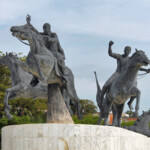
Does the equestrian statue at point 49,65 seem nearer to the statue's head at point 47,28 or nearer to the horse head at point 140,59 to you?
the statue's head at point 47,28

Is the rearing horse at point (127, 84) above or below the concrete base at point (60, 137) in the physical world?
above

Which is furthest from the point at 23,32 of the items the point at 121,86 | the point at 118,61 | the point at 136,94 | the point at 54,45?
the point at 136,94

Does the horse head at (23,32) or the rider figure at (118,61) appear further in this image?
the rider figure at (118,61)

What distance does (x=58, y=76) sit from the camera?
13.1 metres

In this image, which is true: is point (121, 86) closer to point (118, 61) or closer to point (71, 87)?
point (118, 61)

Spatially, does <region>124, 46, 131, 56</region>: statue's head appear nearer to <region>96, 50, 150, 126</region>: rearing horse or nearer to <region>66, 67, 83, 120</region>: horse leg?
<region>96, 50, 150, 126</region>: rearing horse

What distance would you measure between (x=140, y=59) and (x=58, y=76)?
3476mm

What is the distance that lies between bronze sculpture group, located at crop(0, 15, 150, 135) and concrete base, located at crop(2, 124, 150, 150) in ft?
7.63

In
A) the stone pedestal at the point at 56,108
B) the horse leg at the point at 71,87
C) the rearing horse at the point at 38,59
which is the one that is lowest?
the stone pedestal at the point at 56,108

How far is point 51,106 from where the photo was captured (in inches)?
517

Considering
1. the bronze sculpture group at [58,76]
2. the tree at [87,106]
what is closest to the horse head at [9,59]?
the bronze sculpture group at [58,76]

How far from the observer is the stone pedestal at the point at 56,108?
12961 millimetres

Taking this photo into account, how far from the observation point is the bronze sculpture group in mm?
12680

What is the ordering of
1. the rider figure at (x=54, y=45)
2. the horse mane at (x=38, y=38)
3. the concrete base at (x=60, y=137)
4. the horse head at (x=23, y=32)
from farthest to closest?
the rider figure at (x=54, y=45)
the horse mane at (x=38, y=38)
the horse head at (x=23, y=32)
the concrete base at (x=60, y=137)
